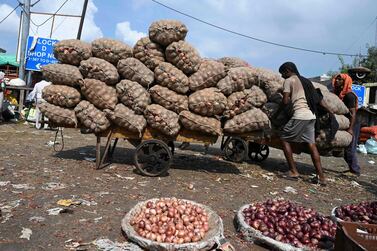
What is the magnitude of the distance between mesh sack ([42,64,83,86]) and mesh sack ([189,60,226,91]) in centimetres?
187

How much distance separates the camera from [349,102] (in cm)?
706

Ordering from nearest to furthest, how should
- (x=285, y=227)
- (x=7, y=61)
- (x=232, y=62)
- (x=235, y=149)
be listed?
1. (x=285, y=227)
2. (x=232, y=62)
3. (x=235, y=149)
4. (x=7, y=61)

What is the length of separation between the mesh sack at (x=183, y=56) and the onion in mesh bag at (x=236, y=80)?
1.76 ft

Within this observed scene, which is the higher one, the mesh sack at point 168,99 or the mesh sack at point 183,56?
the mesh sack at point 183,56

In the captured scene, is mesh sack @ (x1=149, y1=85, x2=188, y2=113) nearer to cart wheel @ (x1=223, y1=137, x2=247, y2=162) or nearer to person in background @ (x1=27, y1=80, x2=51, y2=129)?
cart wheel @ (x1=223, y1=137, x2=247, y2=162)

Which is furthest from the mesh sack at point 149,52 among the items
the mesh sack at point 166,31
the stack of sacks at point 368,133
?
the stack of sacks at point 368,133

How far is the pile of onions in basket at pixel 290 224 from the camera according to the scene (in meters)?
3.48

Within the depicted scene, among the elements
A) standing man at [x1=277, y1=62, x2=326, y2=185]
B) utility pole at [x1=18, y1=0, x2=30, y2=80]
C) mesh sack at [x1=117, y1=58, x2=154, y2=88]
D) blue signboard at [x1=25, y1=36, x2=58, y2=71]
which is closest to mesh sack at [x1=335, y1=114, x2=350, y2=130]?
standing man at [x1=277, y1=62, x2=326, y2=185]

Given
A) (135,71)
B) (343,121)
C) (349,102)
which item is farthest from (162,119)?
(349,102)

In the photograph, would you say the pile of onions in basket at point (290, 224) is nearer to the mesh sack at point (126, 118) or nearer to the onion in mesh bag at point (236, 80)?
the onion in mesh bag at point (236, 80)

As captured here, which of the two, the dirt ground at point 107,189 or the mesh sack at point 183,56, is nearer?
the dirt ground at point 107,189

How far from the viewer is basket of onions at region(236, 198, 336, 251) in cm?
341

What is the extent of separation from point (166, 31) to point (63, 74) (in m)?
1.83

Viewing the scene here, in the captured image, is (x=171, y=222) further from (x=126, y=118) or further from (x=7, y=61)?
(x=7, y=61)
